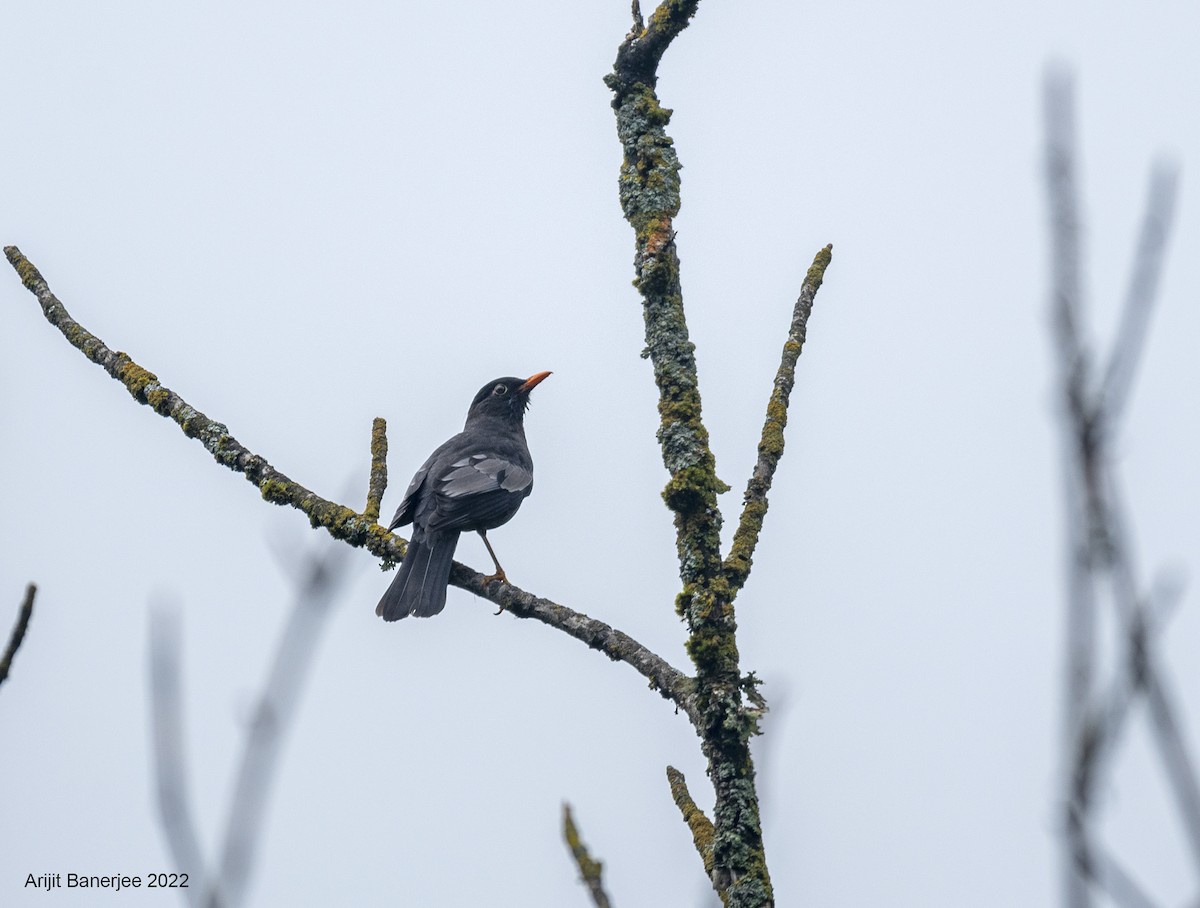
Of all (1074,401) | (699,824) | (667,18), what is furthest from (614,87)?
(1074,401)

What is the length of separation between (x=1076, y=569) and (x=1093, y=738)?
168 millimetres

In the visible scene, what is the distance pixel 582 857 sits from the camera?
6.36 feet

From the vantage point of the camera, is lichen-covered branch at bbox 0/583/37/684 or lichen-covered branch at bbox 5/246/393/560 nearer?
lichen-covered branch at bbox 0/583/37/684

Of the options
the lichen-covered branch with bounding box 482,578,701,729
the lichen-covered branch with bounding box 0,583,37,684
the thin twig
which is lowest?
the thin twig

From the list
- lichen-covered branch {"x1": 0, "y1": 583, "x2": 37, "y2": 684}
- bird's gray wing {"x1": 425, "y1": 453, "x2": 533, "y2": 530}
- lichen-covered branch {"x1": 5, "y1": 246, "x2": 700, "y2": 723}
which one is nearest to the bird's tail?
bird's gray wing {"x1": 425, "y1": 453, "x2": 533, "y2": 530}

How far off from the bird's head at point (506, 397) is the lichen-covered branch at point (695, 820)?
5985 mm

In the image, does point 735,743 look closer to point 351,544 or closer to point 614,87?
point 614,87

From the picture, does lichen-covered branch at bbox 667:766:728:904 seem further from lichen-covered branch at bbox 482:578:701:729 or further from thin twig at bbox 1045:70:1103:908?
thin twig at bbox 1045:70:1103:908

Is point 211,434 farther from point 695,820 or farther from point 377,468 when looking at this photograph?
point 695,820

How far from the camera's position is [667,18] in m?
4.28

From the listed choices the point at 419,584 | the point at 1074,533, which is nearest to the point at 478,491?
the point at 419,584

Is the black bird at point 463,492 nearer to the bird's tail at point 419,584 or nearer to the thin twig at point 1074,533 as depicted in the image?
the bird's tail at point 419,584

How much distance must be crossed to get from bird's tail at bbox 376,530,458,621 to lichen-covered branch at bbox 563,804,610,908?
434 cm

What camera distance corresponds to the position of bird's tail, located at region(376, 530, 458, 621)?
630 centimetres
